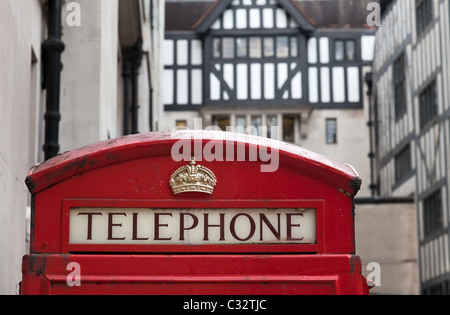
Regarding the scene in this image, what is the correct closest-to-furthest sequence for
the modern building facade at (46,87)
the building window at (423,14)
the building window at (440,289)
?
the modern building facade at (46,87), the building window at (440,289), the building window at (423,14)

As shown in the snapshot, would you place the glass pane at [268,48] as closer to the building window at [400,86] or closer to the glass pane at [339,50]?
the glass pane at [339,50]

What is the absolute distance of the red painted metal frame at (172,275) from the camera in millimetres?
3795

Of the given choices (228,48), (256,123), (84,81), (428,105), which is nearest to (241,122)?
(256,123)

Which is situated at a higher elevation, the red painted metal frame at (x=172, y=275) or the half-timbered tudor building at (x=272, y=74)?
the half-timbered tudor building at (x=272, y=74)

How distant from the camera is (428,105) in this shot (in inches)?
1288

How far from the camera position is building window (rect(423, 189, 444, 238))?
100ft

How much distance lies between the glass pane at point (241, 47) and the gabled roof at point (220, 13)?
5.61 ft

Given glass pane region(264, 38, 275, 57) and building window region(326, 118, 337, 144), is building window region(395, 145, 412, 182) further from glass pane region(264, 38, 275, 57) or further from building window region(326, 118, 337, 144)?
glass pane region(264, 38, 275, 57)

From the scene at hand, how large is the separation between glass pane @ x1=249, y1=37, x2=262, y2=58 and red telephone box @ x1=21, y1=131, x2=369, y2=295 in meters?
42.0

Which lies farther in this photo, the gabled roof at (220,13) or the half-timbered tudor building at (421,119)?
the gabled roof at (220,13)

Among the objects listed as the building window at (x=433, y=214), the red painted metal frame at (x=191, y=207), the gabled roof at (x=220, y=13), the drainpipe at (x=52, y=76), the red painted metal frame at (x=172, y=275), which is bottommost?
the red painted metal frame at (x=172, y=275)

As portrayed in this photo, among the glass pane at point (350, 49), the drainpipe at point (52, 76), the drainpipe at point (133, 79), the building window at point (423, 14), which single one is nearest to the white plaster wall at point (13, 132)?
the drainpipe at point (52, 76)

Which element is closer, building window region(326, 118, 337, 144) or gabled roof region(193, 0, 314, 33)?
gabled roof region(193, 0, 314, 33)

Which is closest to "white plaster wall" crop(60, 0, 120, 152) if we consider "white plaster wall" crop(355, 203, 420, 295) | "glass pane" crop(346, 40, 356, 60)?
"white plaster wall" crop(355, 203, 420, 295)
